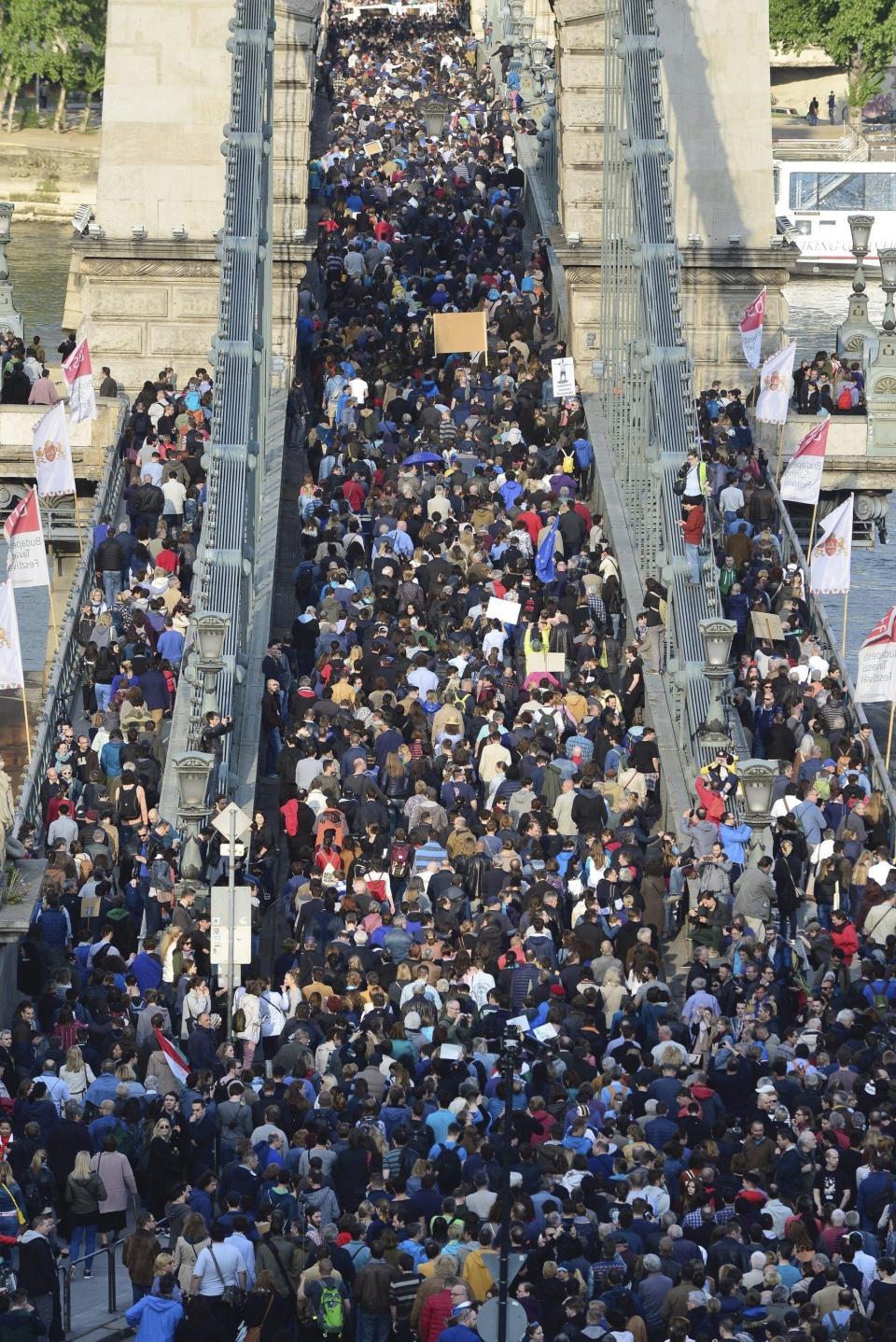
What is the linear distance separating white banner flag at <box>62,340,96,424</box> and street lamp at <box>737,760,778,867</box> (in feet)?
45.5

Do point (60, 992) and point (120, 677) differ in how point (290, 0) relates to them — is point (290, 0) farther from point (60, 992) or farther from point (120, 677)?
point (60, 992)

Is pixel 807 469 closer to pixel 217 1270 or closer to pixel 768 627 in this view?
pixel 768 627

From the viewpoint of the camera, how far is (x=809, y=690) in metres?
39.4

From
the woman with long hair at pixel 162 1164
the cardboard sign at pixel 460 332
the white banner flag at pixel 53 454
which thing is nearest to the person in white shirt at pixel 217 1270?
the woman with long hair at pixel 162 1164

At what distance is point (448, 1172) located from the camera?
2691cm

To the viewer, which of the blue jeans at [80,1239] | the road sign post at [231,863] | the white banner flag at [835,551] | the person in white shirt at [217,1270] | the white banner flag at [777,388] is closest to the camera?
the person in white shirt at [217,1270]

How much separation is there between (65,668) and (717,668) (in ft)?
25.5

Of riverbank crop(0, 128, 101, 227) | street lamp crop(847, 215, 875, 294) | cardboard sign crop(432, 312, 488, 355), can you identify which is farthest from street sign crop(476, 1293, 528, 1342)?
riverbank crop(0, 128, 101, 227)

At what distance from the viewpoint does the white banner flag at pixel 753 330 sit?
49594 millimetres

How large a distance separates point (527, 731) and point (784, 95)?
90406 millimetres

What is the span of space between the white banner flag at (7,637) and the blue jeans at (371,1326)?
14.5 metres

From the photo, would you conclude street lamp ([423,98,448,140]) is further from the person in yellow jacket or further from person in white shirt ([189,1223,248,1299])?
person in white shirt ([189,1223,248,1299])

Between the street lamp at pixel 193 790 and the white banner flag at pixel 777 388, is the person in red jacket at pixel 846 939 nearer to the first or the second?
the street lamp at pixel 193 790

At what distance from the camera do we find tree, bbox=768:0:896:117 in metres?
114
